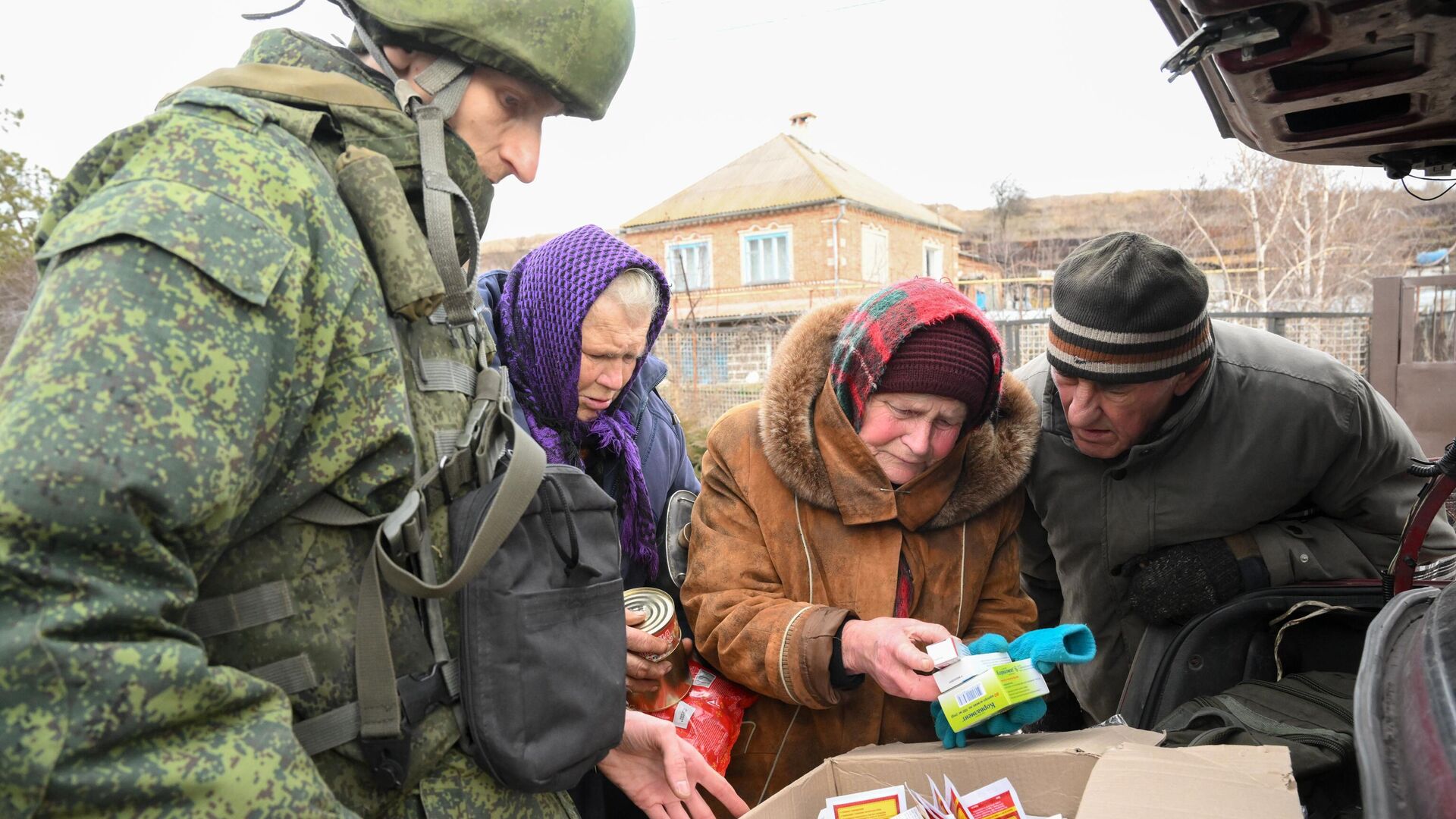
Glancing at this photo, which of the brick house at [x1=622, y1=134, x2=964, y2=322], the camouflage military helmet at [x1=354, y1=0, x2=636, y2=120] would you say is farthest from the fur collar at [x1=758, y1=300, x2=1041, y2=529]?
the brick house at [x1=622, y1=134, x2=964, y2=322]

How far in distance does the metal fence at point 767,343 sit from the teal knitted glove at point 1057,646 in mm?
7519

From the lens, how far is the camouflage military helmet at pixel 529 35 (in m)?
1.34

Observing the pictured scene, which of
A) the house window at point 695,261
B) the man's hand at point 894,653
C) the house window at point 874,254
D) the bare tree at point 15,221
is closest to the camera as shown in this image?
the man's hand at point 894,653

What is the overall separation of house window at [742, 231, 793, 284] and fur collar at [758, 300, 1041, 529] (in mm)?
26339

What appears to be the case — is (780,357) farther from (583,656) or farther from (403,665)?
(403,665)

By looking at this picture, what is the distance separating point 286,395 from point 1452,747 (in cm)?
132

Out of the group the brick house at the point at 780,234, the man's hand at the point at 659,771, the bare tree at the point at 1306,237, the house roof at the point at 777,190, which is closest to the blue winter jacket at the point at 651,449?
the man's hand at the point at 659,771

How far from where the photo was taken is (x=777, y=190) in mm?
29234

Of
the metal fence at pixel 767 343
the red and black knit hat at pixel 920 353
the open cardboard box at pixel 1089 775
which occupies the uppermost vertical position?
the red and black knit hat at pixel 920 353

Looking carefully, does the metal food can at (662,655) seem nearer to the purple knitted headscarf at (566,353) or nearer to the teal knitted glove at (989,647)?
the purple knitted headscarf at (566,353)

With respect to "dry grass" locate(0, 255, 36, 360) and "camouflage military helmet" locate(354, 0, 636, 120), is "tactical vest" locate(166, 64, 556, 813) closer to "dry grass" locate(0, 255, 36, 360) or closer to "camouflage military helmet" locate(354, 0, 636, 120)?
"camouflage military helmet" locate(354, 0, 636, 120)

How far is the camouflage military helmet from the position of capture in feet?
4.39

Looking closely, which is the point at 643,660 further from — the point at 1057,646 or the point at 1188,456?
the point at 1188,456

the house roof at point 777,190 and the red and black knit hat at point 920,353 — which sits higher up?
the house roof at point 777,190
